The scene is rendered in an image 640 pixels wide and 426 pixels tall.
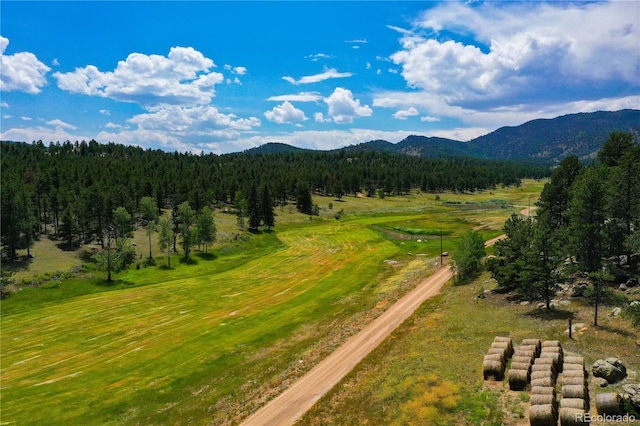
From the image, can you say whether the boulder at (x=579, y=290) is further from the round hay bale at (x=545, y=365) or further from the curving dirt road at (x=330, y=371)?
the round hay bale at (x=545, y=365)

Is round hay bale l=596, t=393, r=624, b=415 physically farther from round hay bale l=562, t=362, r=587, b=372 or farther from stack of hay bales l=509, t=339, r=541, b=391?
stack of hay bales l=509, t=339, r=541, b=391

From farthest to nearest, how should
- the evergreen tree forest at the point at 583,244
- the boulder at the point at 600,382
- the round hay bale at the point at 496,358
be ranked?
the evergreen tree forest at the point at 583,244 → the round hay bale at the point at 496,358 → the boulder at the point at 600,382

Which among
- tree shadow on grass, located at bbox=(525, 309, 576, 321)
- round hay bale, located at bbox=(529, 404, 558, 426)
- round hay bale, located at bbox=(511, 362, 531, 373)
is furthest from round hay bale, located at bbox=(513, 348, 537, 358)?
tree shadow on grass, located at bbox=(525, 309, 576, 321)

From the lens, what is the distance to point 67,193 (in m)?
137

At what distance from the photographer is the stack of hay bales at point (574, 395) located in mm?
25688

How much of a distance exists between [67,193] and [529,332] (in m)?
146

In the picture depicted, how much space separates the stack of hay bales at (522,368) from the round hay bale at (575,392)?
12.9ft

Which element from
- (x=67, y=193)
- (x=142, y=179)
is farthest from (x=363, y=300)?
(x=142, y=179)

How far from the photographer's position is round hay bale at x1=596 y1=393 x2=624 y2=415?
25969mm

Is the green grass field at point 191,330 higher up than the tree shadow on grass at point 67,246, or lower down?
lower down

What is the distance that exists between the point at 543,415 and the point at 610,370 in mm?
9744

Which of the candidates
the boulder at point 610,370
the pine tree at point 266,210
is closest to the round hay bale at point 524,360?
the boulder at point 610,370

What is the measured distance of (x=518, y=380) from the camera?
105 ft

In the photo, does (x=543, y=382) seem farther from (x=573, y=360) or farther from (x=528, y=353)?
(x=528, y=353)
